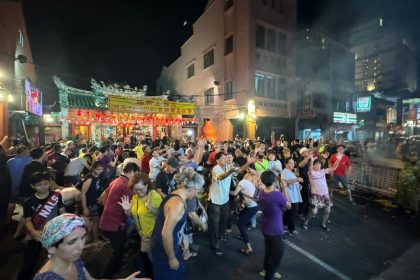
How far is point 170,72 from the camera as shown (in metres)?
32.5

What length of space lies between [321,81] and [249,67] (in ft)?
33.2

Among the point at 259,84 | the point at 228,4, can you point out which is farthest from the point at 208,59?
the point at 259,84

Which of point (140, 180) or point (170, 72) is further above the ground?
point (170, 72)

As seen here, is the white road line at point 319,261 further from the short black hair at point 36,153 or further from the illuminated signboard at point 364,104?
the illuminated signboard at point 364,104

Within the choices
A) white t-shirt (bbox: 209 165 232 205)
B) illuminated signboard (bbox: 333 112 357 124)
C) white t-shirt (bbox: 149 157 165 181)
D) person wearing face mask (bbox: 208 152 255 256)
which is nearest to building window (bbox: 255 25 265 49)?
illuminated signboard (bbox: 333 112 357 124)

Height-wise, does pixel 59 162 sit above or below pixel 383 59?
below

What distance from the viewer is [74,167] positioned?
607 centimetres

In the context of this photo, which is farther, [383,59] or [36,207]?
[383,59]

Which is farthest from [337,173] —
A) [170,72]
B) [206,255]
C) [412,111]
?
[170,72]

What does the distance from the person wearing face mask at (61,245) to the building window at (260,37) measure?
64.3 feet

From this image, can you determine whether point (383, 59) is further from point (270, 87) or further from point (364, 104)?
point (270, 87)

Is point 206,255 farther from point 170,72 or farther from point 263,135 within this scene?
point 170,72

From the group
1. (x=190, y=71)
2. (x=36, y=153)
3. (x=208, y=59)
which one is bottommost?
(x=36, y=153)

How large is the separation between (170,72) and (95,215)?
99.9 feet
